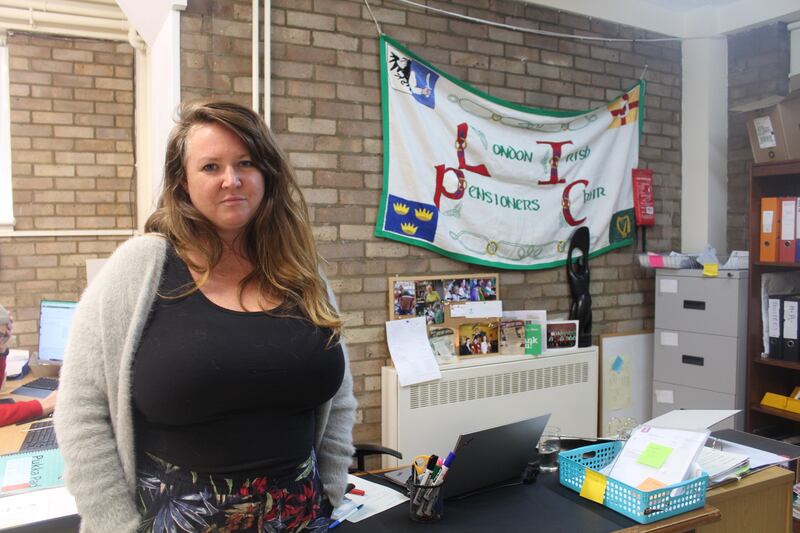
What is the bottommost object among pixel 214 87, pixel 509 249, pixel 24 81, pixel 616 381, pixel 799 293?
pixel 616 381

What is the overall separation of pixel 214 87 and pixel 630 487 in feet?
7.05

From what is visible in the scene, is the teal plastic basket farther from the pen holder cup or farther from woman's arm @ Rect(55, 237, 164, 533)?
woman's arm @ Rect(55, 237, 164, 533)

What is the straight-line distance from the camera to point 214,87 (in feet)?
Answer: 8.42

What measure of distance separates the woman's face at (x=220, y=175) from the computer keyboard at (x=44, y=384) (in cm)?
205

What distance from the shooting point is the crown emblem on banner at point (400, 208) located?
292 cm

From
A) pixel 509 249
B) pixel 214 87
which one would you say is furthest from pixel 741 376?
pixel 214 87

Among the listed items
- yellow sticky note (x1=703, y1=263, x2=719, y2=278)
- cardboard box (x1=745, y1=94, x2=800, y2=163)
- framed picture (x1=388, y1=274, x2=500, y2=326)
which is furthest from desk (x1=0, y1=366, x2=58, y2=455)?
cardboard box (x1=745, y1=94, x2=800, y2=163)

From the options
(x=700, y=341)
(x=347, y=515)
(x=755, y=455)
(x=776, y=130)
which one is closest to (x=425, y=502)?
(x=347, y=515)

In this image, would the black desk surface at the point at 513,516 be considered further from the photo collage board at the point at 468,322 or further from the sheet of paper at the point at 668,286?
the sheet of paper at the point at 668,286

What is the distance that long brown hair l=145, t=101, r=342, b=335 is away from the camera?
125 cm

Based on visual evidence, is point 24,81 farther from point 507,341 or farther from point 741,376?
point 741,376

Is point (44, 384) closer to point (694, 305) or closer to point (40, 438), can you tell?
point (40, 438)

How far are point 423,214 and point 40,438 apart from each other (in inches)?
72.2

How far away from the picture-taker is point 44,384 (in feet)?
9.39
